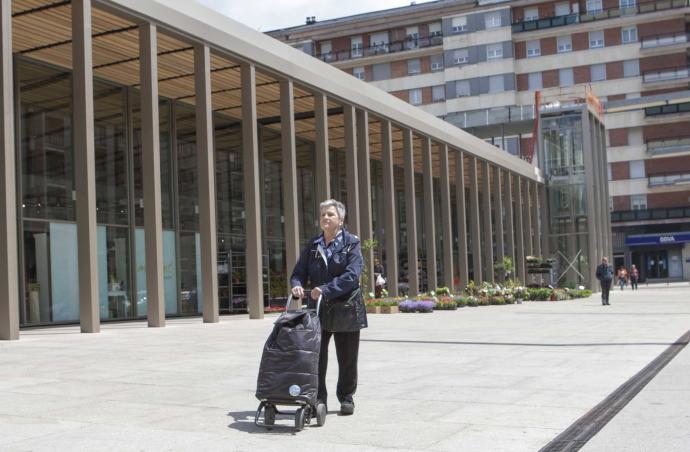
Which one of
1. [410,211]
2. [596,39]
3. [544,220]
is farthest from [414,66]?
[410,211]

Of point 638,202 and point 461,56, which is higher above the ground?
point 461,56

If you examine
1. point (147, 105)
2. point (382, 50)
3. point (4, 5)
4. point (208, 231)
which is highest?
point (382, 50)

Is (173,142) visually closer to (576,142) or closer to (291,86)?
(291,86)

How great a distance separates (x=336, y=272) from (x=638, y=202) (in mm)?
60164

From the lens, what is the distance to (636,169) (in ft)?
204

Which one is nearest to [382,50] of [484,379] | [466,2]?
[466,2]

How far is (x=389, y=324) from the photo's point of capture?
1808 centimetres

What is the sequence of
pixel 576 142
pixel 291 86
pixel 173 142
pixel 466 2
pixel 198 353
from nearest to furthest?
pixel 198 353 → pixel 291 86 → pixel 173 142 → pixel 576 142 → pixel 466 2

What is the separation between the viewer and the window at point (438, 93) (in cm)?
6719

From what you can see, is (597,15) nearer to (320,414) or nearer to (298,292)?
(298,292)

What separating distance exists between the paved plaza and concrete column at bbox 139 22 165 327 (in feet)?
8.86

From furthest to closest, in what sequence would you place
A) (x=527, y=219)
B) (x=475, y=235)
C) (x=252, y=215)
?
1. (x=527, y=219)
2. (x=475, y=235)
3. (x=252, y=215)

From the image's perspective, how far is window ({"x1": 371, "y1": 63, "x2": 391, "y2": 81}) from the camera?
68.8m

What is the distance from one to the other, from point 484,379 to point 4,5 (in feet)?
34.1
